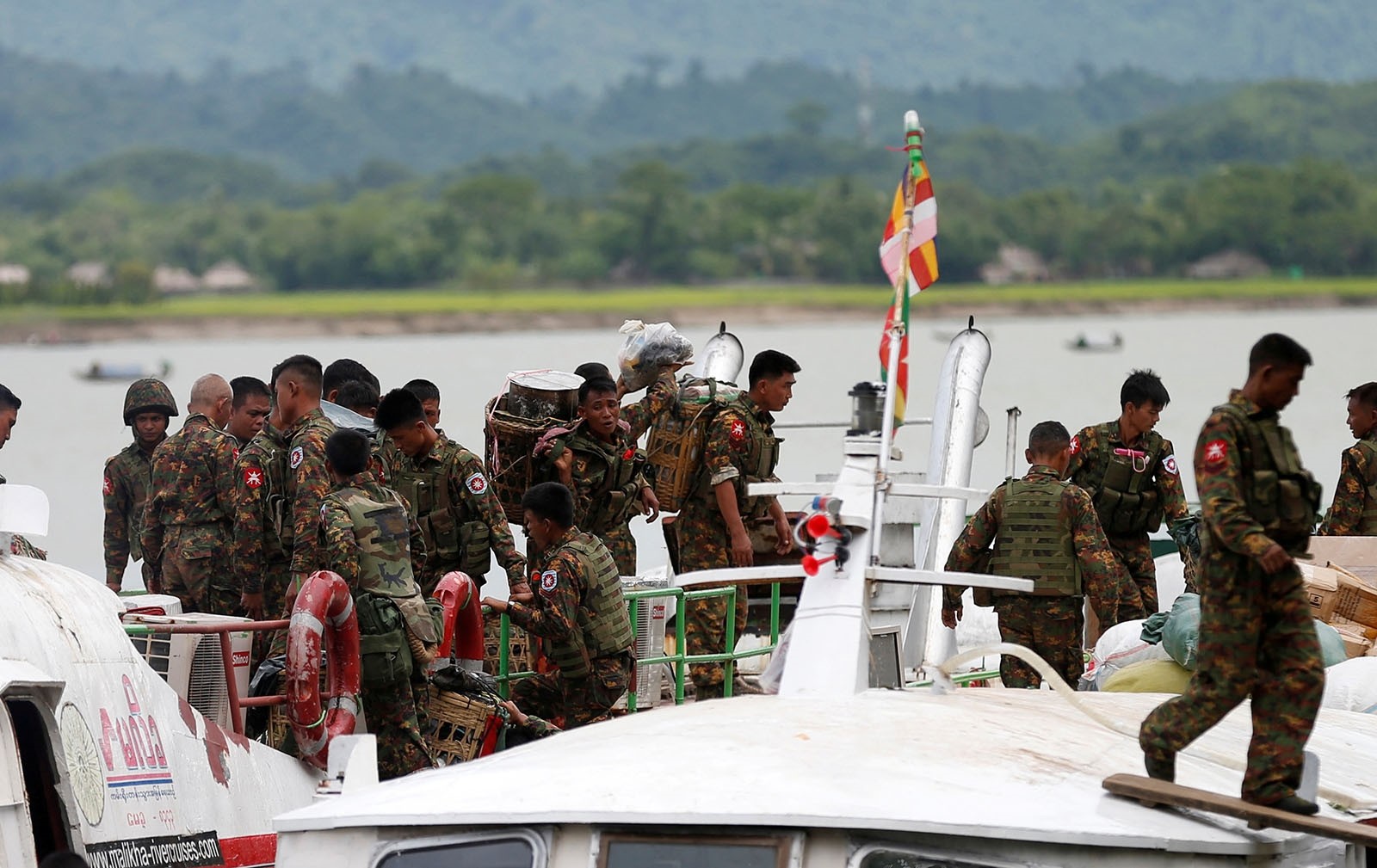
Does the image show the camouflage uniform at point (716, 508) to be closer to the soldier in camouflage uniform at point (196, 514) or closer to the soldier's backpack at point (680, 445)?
the soldier's backpack at point (680, 445)

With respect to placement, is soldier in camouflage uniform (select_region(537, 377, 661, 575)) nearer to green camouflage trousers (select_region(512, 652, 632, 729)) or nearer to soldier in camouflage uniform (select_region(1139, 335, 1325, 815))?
green camouflage trousers (select_region(512, 652, 632, 729))

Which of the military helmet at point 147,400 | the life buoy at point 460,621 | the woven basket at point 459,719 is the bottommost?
the woven basket at point 459,719

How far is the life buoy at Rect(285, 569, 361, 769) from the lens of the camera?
26.3 ft

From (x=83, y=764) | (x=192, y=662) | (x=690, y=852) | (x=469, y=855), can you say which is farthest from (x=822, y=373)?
(x=690, y=852)

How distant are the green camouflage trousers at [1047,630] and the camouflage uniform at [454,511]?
229 cm

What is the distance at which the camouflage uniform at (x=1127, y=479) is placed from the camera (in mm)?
11508

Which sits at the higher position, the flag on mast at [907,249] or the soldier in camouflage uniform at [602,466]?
the flag on mast at [907,249]

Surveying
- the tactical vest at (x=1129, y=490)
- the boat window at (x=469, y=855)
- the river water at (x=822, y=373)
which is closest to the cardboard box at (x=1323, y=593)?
the tactical vest at (x=1129, y=490)

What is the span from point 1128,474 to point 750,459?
76.4 inches

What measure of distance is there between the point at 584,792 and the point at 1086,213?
106 metres

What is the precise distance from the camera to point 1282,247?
99000 mm

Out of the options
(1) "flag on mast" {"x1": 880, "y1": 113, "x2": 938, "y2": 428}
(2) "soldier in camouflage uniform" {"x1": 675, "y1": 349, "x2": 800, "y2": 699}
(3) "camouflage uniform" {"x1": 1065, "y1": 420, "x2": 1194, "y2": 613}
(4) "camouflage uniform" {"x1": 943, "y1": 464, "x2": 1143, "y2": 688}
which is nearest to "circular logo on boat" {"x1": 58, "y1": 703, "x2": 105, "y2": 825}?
(1) "flag on mast" {"x1": 880, "y1": 113, "x2": 938, "y2": 428}

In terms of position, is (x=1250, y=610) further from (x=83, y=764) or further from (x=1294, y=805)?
(x=83, y=764)

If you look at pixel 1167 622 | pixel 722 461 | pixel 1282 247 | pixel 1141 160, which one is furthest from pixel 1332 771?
pixel 1141 160
